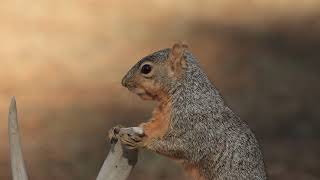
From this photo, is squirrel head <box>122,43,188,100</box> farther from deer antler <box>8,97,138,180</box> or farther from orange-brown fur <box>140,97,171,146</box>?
deer antler <box>8,97,138,180</box>

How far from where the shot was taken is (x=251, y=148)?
291cm

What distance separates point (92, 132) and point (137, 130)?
3621 mm

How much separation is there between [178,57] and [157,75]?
0.08 meters

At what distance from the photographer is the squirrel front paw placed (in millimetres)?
2685

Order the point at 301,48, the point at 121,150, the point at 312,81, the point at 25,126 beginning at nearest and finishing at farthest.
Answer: the point at 121,150
the point at 25,126
the point at 312,81
the point at 301,48

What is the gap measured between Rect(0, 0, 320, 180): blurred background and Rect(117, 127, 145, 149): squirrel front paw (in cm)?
291

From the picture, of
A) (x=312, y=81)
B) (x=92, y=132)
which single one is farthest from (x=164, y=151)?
(x=312, y=81)

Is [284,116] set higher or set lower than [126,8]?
lower

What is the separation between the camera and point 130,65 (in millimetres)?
7125

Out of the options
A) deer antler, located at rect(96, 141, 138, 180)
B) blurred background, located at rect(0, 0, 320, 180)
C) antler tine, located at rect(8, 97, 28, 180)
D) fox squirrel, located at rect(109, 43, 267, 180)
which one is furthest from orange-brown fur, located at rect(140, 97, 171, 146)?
blurred background, located at rect(0, 0, 320, 180)

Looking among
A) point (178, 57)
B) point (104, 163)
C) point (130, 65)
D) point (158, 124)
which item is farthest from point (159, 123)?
point (130, 65)

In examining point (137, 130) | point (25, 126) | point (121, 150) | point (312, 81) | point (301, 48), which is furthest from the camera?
point (301, 48)

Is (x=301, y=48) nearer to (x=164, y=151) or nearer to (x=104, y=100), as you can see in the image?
(x=104, y=100)

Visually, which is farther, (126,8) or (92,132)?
(126,8)
